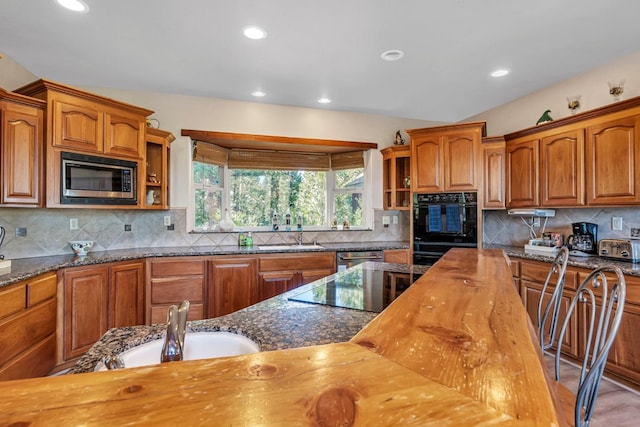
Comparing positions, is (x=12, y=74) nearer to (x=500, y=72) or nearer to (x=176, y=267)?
(x=176, y=267)

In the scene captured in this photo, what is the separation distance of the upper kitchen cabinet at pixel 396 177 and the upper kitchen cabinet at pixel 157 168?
8.87 feet

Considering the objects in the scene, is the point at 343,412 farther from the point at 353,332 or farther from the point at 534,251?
the point at 534,251

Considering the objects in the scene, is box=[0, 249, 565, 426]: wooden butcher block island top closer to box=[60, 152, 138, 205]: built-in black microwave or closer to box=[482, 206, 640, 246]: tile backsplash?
box=[60, 152, 138, 205]: built-in black microwave

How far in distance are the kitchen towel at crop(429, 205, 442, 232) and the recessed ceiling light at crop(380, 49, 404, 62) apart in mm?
1806

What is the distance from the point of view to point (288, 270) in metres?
3.50

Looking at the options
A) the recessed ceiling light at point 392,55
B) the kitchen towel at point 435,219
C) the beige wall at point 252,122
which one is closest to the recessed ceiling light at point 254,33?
the recessed ceiling light at point 392,55

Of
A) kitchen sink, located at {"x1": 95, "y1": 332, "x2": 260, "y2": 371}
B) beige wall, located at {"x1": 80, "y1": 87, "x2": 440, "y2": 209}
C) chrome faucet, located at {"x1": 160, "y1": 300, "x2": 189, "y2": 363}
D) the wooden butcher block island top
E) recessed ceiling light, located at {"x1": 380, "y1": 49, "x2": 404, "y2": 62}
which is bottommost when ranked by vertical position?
kitchen sink, located at {"x1": 95, "y1": 332, "x2": 260, "y2": 371}

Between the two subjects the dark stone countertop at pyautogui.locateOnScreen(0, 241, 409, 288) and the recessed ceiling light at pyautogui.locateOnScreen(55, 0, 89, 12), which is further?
the dark stone countertop at pyautogui.locateOnScreen(0, 241, 409, 288)

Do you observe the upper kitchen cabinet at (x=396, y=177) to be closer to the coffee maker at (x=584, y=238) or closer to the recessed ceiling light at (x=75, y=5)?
the coffee maker at (x=584, y=238)

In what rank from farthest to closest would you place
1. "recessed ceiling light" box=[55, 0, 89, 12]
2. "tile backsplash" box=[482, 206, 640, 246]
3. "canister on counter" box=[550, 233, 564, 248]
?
"canister on counter" box=[550, 233, 564, 248] → "tile backsplash" box=[482, 206, 640, 246] → "recessed ceiling light" box=[55, 0, 89, 12]

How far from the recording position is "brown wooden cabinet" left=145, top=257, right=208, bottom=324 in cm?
311

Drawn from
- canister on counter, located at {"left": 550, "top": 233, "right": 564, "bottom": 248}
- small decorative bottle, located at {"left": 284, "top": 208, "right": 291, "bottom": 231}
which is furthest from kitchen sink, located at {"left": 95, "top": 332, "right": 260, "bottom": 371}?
canister on counter, located at {"left": 550, "top": 233, "right": 564, "bottom": 248}

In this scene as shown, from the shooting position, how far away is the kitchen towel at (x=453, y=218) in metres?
3.74

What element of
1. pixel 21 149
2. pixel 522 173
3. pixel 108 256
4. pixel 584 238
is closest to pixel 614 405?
pixel 584 238
